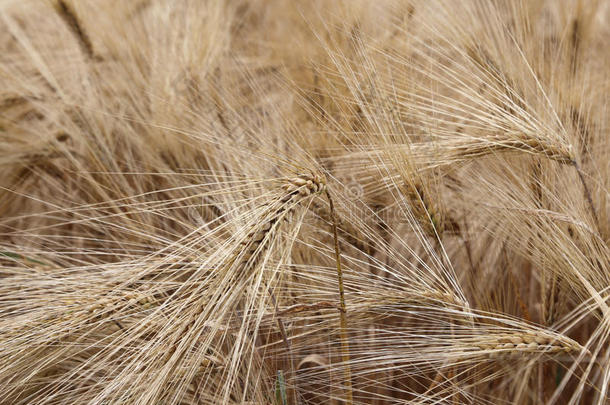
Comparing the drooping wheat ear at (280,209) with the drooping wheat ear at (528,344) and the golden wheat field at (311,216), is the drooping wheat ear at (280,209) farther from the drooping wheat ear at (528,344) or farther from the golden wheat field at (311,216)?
the drooping wheat ear at (528,344)

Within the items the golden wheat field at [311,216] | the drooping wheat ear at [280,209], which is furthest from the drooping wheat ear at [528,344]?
the drooping wheat ear at [280,209]

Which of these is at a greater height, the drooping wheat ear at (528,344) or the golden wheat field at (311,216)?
the golden wheat field at (311,216)

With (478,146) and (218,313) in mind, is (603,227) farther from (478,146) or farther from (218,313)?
(218,313)

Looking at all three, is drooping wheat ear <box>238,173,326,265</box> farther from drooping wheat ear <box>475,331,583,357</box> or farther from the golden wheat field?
drooping wheat ear <box>475,331,583,357</box>

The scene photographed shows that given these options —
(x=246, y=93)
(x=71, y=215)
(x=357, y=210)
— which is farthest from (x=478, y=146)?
(x=71, y=215)

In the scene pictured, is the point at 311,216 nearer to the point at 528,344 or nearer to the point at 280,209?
the point at 280,209

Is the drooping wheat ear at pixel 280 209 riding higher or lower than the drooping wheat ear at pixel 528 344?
higher

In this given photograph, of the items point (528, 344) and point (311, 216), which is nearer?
point (528, 344)

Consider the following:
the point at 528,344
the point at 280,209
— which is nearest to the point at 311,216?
the point at 280,209

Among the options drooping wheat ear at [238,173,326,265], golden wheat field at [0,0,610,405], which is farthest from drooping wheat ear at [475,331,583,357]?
drooping wheat ear at [238,173,326,265]
